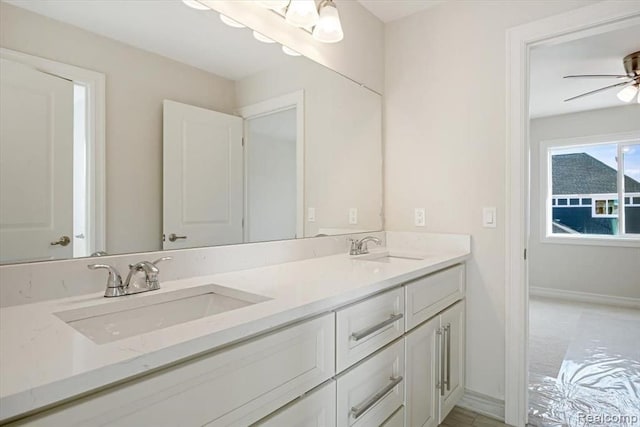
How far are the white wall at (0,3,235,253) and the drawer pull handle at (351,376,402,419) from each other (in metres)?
0.88

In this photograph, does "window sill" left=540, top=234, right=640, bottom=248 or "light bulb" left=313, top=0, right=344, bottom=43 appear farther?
"window sill" left=540, top=234, right=640, bottom=248

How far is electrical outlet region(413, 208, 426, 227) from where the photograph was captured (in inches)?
88.2

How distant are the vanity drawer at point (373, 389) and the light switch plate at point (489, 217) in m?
0.95

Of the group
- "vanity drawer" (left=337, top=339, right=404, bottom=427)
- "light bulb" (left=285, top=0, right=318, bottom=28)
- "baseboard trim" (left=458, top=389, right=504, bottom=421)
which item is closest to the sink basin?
"vanity drawer" (left=337, top=339, right=404, bottom=427)

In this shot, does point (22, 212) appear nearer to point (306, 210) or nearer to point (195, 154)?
point (195, 154)

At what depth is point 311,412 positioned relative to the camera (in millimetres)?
973

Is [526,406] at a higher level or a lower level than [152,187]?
lower

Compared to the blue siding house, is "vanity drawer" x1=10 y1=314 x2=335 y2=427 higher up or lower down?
Answer: lower down

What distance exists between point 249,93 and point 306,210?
0.66 m

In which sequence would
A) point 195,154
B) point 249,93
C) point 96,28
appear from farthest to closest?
point 249,93, point 195,154, point 96,28

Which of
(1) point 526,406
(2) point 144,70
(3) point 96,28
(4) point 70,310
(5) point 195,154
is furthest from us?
(1) point 526,406

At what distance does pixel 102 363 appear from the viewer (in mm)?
588

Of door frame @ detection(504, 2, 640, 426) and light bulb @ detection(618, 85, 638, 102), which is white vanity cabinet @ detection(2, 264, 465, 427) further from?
light bulb @ detection(618, 85, 638, 102)

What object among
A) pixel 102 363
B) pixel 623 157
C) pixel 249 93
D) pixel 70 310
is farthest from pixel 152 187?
pixel 623 157
